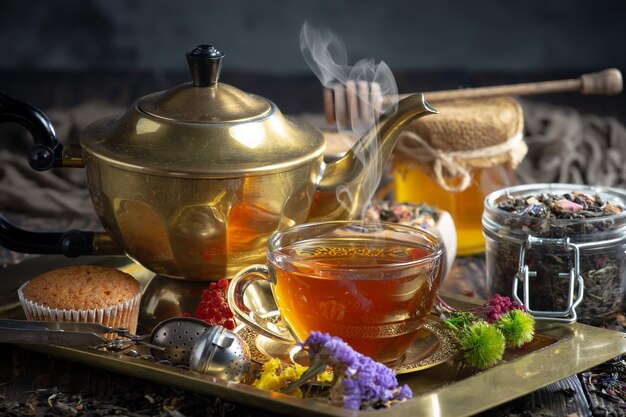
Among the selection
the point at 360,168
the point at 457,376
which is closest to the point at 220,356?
the point at 457,376

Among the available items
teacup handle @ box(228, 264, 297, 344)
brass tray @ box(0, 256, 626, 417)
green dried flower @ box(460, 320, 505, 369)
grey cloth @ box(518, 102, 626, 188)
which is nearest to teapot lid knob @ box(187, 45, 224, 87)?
teacup handle @ box(228, 264, 297, 344)

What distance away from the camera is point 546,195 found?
167 centimetres

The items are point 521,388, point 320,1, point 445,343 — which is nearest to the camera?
point 521,388

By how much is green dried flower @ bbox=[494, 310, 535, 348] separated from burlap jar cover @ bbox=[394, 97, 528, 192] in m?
0.64

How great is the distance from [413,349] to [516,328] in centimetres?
14

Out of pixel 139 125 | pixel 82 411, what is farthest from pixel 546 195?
pixel 82 411

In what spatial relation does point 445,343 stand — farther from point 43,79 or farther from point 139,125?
point 43,79

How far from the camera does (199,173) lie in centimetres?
135

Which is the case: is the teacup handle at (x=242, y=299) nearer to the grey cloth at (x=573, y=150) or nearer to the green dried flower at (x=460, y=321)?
the green dried flower at (x=460, y=321)

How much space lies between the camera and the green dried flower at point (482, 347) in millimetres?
1254

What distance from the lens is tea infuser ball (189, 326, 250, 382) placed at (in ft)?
4.04

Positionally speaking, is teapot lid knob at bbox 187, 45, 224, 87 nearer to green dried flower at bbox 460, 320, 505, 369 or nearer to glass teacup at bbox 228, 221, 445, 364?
glass teacup at bbox 228, 221, 445, 364

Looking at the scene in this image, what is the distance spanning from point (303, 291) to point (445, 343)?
0.23 m

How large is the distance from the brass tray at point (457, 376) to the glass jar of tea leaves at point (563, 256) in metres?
0.13
